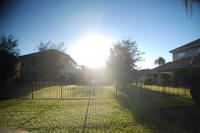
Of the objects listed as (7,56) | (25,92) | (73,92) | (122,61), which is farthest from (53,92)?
(7,56)

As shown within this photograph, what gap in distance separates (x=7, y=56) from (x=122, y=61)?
17304 millimetres

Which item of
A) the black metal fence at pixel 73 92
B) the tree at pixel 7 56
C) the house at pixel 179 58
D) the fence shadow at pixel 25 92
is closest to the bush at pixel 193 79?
the black metal fence at pixel 73 92

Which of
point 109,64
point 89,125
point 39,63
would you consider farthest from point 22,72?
point 89,125

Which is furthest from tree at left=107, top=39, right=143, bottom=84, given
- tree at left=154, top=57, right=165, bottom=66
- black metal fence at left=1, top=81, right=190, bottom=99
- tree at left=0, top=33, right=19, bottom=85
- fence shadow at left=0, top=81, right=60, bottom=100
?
tree at left=154, top=57, right=165, bottom=66

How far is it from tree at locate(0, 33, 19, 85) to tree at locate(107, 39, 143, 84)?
1559 cm

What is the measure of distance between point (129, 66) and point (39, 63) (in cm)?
1761

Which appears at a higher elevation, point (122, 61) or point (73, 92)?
point (122, 61)

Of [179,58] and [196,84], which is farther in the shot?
[179,58]

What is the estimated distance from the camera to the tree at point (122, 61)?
11477 millimetres

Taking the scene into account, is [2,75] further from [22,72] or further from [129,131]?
[129,131]

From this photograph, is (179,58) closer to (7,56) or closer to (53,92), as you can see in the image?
(53,92)

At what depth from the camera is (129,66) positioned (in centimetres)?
1174

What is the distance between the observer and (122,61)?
11.4 m

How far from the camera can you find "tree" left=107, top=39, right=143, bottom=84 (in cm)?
1148
